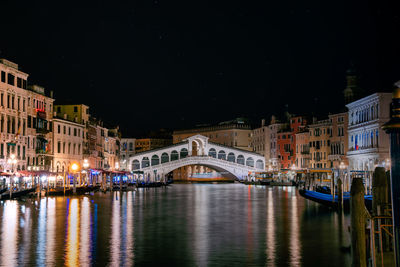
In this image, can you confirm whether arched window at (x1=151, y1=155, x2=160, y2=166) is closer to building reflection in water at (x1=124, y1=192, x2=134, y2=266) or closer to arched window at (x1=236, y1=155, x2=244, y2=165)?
arched window at (x1=236, y1=155, x2=244, y2=165)

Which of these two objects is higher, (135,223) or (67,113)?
(67,113)

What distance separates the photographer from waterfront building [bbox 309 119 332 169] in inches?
3322

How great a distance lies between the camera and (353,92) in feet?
267

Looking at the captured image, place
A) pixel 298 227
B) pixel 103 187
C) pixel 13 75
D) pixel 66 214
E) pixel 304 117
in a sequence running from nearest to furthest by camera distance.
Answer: pixel 298 227, pixel 66 214, pixel 13 75, pixel 103 187, pixel 304 117

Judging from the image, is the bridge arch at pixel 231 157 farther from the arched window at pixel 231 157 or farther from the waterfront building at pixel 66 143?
the waterfront building at pixel 66 143

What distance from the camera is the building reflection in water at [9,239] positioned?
45.6ft

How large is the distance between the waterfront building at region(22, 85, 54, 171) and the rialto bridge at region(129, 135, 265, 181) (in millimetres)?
31640

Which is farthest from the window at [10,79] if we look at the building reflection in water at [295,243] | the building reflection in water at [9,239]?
the building reflection in water at [295,243]

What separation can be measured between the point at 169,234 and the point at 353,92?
66.4 m

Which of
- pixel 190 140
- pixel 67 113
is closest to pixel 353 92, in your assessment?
pixel 190 140

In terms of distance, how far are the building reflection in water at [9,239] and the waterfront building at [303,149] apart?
71.0 m

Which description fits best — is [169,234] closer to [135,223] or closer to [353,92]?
[135,223]

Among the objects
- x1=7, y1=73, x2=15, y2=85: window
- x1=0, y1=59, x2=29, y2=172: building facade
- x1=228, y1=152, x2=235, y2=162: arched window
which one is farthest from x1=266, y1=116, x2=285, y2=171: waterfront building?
x1=7, y1=73, x2=15, y2=85: window

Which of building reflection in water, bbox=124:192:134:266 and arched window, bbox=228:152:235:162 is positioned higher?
arched window, bbox=228:152:235:162
